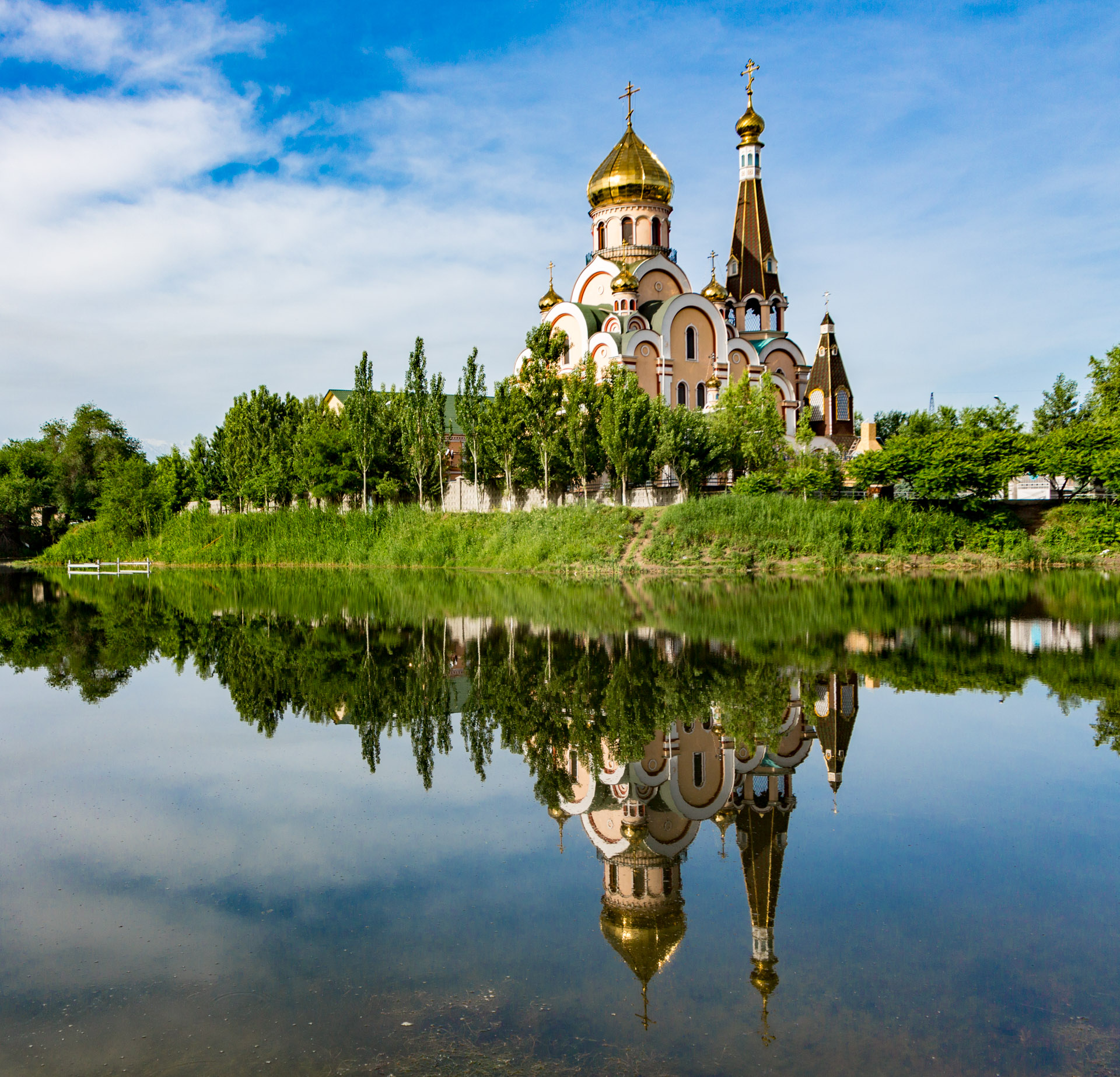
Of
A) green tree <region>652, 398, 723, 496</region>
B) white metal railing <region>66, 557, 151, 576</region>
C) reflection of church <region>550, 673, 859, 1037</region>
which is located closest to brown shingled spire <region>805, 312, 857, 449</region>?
green tree <region>652, 398, 723, 496</region>

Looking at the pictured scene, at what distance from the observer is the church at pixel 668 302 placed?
36469mm

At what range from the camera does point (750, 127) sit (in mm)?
40156

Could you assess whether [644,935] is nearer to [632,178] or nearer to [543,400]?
[543,400]

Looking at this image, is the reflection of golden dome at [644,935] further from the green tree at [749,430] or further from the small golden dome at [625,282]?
the small golden dome at [625,282]

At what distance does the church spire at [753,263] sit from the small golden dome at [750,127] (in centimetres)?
85

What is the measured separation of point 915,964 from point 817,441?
3835cm

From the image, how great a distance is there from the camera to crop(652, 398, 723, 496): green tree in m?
30.4

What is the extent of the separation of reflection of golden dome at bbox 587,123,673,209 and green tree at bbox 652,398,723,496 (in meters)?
11.4

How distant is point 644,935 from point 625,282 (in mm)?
34268

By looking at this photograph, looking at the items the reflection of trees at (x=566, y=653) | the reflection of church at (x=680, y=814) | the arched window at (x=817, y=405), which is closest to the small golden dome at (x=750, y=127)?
the arched window at (x=817, y=405)

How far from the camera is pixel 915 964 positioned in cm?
403

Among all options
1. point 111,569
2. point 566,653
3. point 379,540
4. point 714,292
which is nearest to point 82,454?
point 111,569

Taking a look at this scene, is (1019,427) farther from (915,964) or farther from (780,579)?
(915,964)

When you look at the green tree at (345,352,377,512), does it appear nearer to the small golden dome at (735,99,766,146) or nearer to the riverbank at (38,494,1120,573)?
the riverbank at (38,494,1120,573)
